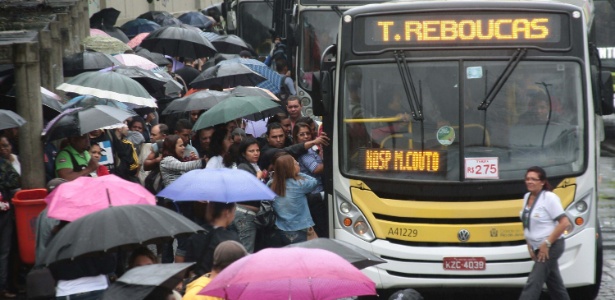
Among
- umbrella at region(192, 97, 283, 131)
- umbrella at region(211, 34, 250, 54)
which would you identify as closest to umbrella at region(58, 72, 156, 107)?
umbrella at region(192, 97, 283, 131)

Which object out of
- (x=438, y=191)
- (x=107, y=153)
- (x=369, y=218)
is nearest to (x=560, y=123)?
(x=438, y=191)

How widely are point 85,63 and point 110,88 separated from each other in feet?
9.92

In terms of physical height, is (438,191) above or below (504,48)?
below

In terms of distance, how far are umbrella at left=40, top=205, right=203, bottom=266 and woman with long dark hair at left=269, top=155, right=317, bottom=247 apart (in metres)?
3.39

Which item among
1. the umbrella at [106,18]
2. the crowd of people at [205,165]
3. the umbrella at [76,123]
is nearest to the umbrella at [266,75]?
Result: the crowd of people at [205,165]

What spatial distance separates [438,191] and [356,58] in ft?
4.65

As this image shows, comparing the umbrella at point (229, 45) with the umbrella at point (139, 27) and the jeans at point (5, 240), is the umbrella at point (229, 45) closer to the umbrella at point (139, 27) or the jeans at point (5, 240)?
the umbrella at point (139, 27)

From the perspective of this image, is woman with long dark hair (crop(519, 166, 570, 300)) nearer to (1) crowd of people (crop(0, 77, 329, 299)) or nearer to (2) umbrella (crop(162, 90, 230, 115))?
(1) crowd of people (crop(0, 77, 329, 299))

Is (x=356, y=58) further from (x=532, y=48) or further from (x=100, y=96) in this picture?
(x=100, y=96)

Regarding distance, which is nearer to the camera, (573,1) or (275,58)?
(573,1)

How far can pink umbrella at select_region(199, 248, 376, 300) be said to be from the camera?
5773mm

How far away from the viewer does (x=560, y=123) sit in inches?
401

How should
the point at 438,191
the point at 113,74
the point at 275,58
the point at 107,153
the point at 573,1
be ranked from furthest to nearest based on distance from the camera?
the point at 275,58 → the point at 573,1 → the point at 113,74 → the point at 107,153 → the point at 438,191

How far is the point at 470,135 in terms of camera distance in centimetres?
1010
